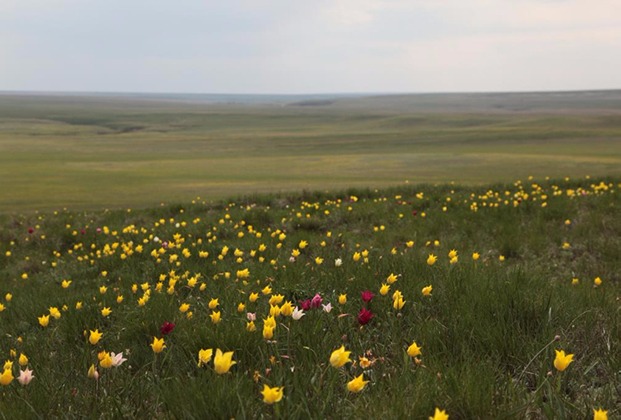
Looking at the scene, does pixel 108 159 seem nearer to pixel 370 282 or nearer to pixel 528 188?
pixel 528 188

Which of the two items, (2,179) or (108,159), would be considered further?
(108,159)

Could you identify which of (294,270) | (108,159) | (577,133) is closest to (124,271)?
(294,270)

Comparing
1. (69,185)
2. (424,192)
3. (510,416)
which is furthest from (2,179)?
(510,416)

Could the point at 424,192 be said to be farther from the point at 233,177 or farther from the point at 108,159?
the point at 108,159

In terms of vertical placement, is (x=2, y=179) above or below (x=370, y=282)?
below

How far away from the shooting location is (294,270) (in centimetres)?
511

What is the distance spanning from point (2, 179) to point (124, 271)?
24.5 meters

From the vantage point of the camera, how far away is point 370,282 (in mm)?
4375

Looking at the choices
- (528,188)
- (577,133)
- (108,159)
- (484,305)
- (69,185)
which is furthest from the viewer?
(577,133)

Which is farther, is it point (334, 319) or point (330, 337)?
point (334, 319)

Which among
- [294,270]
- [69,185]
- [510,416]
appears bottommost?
[69,185]

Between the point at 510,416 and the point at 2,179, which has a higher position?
the point at 510,416

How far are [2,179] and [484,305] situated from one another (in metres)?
29.5

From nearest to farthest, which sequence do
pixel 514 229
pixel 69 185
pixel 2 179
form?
1. pixel 514 229
2. pixel 69 185
3. pixel 2 179
